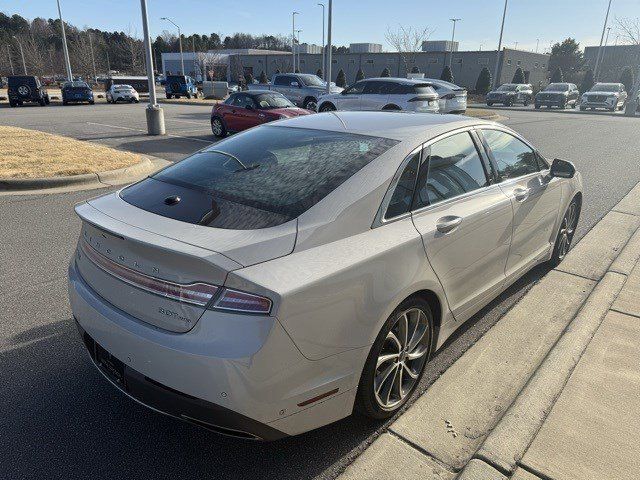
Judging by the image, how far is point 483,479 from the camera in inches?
89.4

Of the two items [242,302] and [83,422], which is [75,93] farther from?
[242,302]

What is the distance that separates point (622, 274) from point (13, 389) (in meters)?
5.16

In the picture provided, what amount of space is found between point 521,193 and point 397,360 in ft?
5.89

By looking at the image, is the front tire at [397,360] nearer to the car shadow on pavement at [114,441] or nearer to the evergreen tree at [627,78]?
the car shadow on pavement at [114,441]

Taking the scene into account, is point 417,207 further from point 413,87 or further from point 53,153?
point 413,87

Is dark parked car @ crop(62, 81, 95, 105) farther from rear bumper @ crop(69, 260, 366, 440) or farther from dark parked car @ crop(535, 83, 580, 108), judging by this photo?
rear bumper @ crop(69, 260, 366, 440)

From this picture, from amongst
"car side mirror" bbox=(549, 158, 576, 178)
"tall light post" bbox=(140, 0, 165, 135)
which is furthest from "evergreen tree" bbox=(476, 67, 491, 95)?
"car side mirror" bbox=(549, 158, 576, 178)

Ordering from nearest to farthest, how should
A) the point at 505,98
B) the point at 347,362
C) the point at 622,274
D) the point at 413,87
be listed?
the point at 347,362, the point at 622,274, the point at 413,87, the point at 505,98

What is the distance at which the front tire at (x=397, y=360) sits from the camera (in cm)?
242

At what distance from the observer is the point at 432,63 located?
206ft

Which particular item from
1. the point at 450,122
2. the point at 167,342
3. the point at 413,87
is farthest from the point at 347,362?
the point at 413,87

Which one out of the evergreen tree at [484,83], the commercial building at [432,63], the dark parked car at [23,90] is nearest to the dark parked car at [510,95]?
the evergreen tree at [484,83]

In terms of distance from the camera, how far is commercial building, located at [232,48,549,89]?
60219mm

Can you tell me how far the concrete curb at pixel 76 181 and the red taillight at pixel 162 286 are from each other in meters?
6.15
